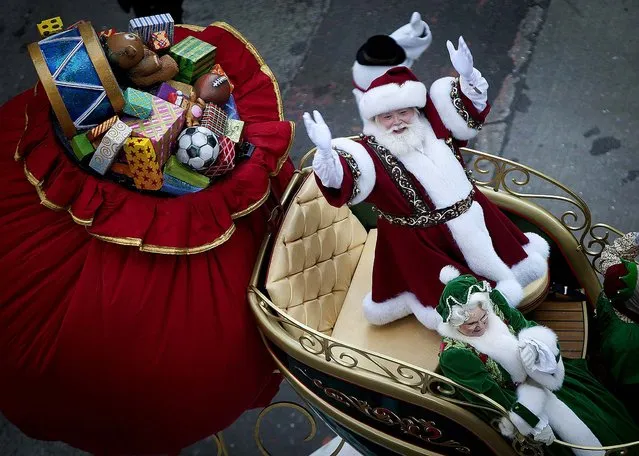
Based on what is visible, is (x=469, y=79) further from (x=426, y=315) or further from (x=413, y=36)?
(x=426, y=315)

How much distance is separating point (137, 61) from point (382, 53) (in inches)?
29.3

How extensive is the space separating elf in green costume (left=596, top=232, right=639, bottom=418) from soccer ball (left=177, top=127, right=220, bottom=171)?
1.29m

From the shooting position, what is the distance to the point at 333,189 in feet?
7.72

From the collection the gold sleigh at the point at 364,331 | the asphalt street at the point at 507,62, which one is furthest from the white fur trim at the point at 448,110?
the asphalt street at the point at 507,62

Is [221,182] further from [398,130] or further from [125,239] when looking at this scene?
[398,130]

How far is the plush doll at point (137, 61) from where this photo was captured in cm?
251

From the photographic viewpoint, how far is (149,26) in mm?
2695

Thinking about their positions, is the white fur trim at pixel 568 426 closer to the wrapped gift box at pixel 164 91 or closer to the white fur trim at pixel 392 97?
the white fur trim at pixel 392 97

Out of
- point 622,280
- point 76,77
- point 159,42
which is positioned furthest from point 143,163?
point 622,280

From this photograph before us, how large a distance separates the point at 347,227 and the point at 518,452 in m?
0.98

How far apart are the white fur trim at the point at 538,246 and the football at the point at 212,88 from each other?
1.09 metres

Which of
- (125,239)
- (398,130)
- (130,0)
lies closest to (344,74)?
(130,0)

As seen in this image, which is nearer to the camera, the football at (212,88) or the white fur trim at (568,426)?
the white fur trim at (568,426)

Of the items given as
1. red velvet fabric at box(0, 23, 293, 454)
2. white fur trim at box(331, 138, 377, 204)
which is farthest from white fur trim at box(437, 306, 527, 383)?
red velvet fabric at box(0, 23, 293, 454)
